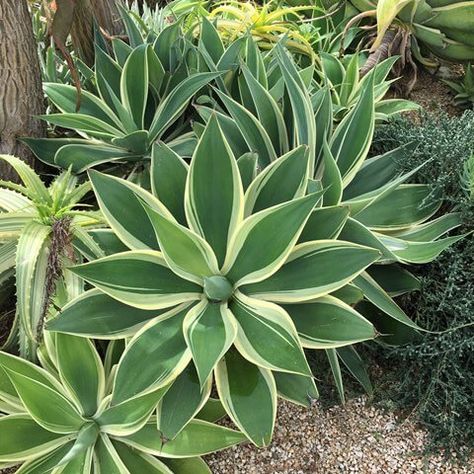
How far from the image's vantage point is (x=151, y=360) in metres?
0.95

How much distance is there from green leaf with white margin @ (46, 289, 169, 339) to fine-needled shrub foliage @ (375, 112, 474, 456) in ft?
1.92

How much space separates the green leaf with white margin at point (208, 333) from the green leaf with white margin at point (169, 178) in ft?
0.68

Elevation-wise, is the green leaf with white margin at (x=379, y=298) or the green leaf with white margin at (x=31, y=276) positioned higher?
the green leaf with white margin at (x=31, y=276)

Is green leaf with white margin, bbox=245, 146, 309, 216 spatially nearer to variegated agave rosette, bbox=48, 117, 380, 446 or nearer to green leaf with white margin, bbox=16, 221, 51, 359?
variegated agave rosette, bbox=48, 117, 380, 446

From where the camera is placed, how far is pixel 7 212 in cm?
127

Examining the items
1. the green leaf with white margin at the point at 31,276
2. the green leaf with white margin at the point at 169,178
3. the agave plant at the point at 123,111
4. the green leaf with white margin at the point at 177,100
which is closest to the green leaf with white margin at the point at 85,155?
the agave plant at the point at 123,111

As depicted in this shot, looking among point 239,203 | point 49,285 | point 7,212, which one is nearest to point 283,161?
point 239,203

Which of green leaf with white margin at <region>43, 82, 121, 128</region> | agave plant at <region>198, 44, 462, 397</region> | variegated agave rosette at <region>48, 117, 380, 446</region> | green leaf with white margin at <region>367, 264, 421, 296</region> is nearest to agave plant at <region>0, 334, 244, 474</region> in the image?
variegated agave rosette at <region>48, 117, 380, 446</region>

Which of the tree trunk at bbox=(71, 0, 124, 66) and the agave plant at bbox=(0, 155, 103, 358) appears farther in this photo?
the tree trunk at bbox=(71, 0, 124, 66)

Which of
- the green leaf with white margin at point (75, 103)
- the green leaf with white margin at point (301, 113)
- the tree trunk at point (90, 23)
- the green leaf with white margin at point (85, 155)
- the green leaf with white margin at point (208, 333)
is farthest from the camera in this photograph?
the tree trunk at point (90, 23)

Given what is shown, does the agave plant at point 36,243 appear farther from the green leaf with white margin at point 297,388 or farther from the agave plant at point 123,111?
the green leaf with white margin at point 297,388

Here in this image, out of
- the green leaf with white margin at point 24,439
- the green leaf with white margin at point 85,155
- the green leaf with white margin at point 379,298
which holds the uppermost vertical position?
the green leaf with white margin at point 85,155

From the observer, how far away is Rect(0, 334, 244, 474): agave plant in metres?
0.99

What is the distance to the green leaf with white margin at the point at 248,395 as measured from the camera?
0.95 m
